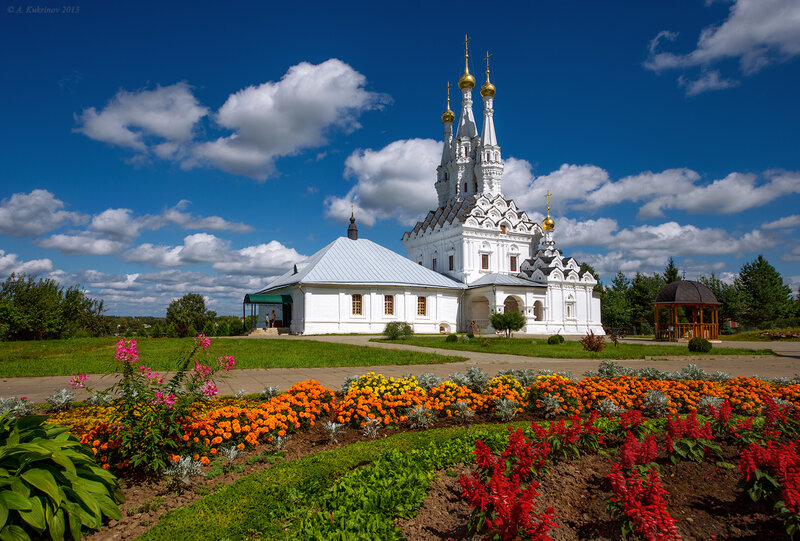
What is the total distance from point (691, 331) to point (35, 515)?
107ft

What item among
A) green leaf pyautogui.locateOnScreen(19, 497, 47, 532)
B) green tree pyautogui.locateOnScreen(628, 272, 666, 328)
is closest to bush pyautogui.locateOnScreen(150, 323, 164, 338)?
green leaf pyautogui.locateOnScreen(19, 497, 47, 532)

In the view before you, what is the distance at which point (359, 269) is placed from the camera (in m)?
35.5

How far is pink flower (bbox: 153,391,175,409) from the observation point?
4.54 metres

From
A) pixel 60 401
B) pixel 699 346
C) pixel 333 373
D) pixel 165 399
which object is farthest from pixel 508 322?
pixel 165 399

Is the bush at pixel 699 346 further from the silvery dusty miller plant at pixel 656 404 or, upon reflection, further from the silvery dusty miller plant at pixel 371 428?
the silvery dusty miller plant at pixel 371 428

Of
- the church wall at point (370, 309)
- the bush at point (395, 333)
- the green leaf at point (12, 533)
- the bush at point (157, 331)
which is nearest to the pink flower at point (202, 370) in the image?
the green leaf at point (12, 533)

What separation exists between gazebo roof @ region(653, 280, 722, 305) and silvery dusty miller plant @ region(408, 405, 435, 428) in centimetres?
2802

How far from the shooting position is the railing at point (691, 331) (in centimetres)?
2867

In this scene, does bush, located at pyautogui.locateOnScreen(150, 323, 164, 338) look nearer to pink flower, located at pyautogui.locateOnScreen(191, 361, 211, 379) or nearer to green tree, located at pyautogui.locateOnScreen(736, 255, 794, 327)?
pink flower, located at pyautogui.locateOnScreen(191, 361, 211, 379)

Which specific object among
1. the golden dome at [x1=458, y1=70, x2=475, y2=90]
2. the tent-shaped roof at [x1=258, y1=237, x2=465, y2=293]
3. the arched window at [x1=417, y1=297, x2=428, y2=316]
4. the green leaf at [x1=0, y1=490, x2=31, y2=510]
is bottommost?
the green leaf at [x1=0, y1=490, x2=31, y2=510]

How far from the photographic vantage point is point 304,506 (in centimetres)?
391

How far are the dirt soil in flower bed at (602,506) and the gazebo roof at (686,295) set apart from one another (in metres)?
28.1

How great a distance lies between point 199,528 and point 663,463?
164 inches

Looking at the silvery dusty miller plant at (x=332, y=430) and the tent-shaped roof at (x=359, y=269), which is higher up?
the tent-shaped roof at (x=359, y=269)
